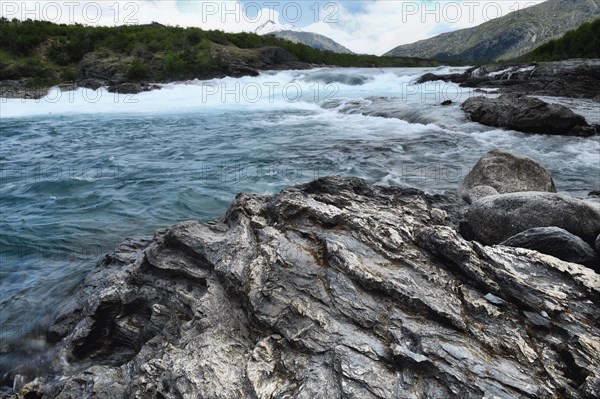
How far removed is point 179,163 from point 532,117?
48.9 feet

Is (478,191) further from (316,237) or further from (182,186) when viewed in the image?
(182,186)

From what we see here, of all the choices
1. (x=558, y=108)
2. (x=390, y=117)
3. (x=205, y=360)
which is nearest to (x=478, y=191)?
(x=205, y=360)

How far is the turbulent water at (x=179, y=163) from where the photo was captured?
883cm

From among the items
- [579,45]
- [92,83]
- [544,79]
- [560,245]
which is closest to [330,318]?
[560,245]

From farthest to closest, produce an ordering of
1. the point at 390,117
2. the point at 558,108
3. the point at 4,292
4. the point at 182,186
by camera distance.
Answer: the point at 390,117 < the point at 558,108 < the point at 182,186 < the point at 4,292

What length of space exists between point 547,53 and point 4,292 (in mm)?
73596

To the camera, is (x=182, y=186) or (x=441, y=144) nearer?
(x=182, y=186)

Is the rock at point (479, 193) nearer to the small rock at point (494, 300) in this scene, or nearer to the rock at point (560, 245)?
the rock at point (560, 245)

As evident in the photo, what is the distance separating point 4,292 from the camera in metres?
7.18

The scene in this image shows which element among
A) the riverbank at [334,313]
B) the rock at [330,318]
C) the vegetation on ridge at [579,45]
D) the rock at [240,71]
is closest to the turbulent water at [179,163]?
the riverbank at [334,313]

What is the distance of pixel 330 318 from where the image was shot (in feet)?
12.8

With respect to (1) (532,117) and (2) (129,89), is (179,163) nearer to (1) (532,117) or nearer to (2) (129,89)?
(1) (532,117)

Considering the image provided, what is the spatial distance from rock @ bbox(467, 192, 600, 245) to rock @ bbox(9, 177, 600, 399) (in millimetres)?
1151

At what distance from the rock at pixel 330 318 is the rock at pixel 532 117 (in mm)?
15095
